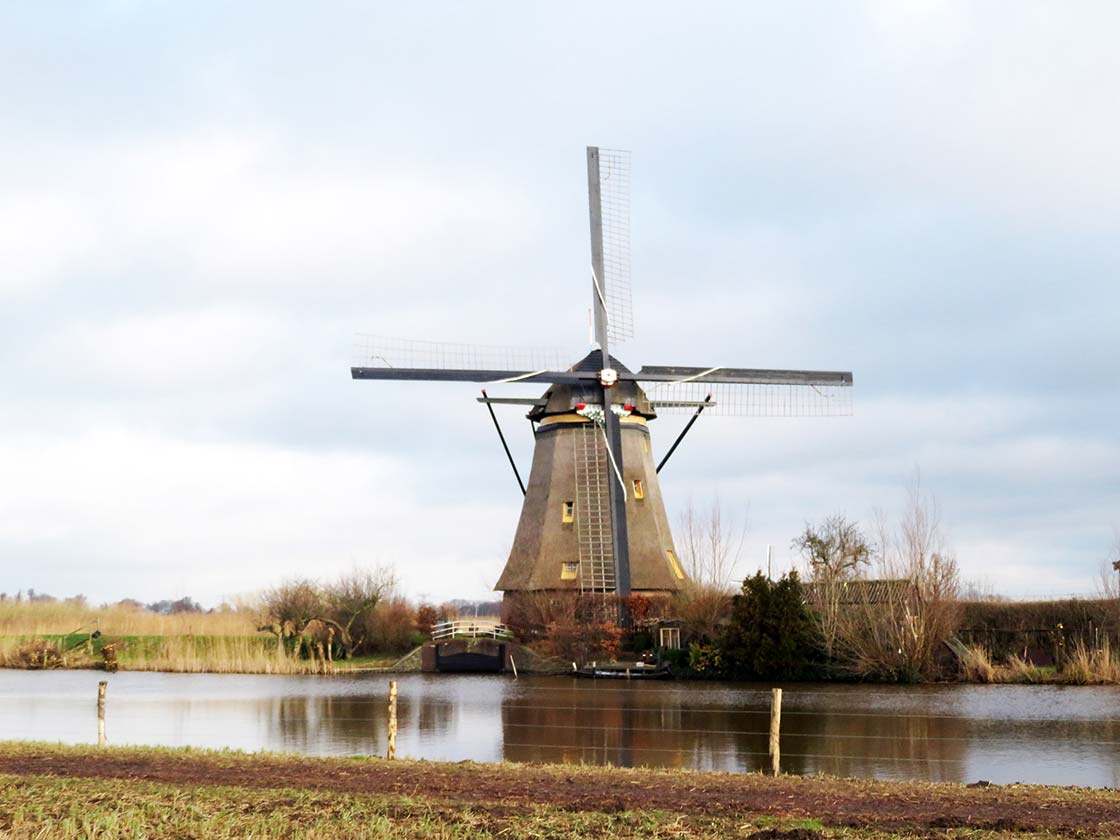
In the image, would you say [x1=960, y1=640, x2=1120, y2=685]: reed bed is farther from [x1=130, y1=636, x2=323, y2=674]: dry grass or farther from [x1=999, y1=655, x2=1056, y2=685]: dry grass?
[x1=130, y1=636, x2=323, y2=674]: dry grass

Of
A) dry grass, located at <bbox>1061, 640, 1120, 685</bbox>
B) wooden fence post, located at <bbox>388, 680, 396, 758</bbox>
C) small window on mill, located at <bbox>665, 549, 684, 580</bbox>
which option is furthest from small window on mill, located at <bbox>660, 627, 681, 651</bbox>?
wooden fence post, located at <bbox>388, 680, 396, 758</bbox>

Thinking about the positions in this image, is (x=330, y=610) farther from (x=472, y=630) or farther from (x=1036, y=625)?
(x=1036, y=625)

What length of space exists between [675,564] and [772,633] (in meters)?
5.91

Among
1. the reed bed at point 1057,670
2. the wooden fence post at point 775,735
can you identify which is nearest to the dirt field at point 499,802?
the wooden fence post at point 775,735

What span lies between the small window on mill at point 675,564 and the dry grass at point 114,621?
1197cm

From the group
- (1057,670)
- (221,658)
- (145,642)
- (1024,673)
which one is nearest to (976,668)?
(1024,673)

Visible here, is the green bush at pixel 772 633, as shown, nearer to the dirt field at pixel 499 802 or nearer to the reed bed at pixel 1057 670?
the reed bed at pixel 1057 670

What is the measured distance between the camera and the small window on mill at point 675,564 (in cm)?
3161

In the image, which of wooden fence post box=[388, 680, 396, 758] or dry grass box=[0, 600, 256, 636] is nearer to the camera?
wooden fence post box=[388, 680, 396, 758]

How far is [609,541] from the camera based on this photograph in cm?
3048

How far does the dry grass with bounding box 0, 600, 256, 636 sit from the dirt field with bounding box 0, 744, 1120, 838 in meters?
24.7

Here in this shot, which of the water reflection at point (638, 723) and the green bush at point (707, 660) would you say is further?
the green bush at point (707, 660)

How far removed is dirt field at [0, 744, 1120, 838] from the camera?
764cm

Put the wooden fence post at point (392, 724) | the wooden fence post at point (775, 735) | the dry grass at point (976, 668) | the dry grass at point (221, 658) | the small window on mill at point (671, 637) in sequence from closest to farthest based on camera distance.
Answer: the wooden fence post at point (775, 735), the wooden fence post at point (392, 724), the dry grass at point (976, 668), the small window on mill at point (671, 637), the dry grass at point (221, 658)
